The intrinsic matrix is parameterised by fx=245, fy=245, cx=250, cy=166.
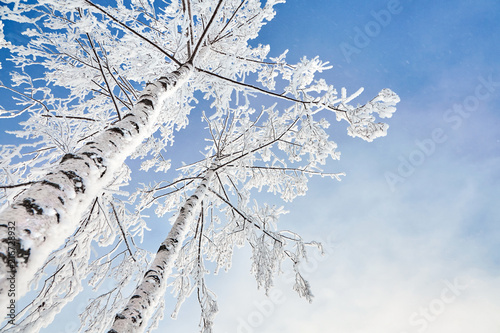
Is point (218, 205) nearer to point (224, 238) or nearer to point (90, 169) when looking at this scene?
point (224, 238)

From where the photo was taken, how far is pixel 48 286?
315 cm

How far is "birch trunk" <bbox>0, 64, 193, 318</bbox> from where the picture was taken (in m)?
1.17

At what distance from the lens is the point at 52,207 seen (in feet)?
4.58

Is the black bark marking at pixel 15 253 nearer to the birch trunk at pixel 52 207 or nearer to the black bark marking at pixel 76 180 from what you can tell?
the birch trunk at pixel 52 207

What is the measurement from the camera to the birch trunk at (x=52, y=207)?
1166 millimetres

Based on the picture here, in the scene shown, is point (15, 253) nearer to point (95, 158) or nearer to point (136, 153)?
point (95, 158)

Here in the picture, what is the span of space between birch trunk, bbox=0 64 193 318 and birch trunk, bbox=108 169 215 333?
97 centimetres

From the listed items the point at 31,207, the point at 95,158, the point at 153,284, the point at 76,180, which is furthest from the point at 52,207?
the point at 153,284

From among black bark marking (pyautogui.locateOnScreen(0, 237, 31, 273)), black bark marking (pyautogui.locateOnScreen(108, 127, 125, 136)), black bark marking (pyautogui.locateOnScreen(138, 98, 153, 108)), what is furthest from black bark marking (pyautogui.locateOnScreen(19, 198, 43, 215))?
black bark marking (pyautogui.locateOnScreen(138, 98, 153, 108))

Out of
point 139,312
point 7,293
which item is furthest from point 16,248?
point 139,312

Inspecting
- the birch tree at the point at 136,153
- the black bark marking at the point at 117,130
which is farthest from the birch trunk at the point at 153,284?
the black bark marking at the point at 117,130

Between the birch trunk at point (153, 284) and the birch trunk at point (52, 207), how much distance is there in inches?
38.2

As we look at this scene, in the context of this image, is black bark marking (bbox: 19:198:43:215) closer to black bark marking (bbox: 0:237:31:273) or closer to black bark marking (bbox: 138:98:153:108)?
black bark marking (bbox: 0:237:31:273)

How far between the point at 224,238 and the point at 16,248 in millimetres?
3577
